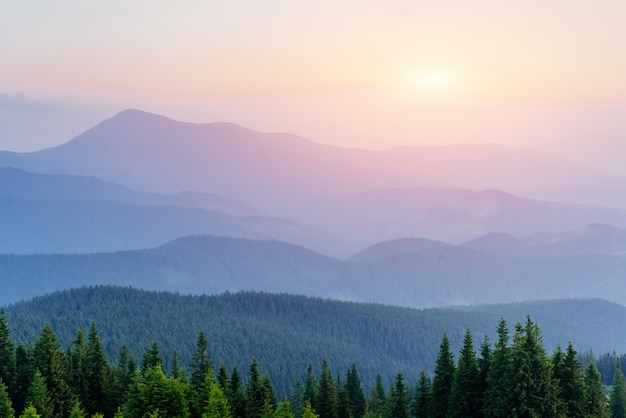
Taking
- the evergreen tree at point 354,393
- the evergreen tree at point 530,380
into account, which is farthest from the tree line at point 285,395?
the evergreen tree at point 354,393

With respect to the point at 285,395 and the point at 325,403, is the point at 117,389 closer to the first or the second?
the point at 285,395

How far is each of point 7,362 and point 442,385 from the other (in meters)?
38.0

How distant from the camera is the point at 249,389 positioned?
65.8m

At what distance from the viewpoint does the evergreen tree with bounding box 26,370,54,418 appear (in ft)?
201

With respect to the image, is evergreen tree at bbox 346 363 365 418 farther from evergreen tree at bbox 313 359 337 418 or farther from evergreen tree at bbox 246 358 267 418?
evergreen tree at bbox 246 358 267 418

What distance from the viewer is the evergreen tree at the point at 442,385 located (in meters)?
60.8

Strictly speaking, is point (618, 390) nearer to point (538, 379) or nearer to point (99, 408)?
point (538, 379)

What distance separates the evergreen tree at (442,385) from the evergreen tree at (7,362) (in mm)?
35919

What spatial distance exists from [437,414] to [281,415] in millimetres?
13788

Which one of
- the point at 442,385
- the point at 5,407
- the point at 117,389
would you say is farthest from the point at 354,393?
the point at 5,407

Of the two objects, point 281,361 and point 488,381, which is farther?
point 281,361

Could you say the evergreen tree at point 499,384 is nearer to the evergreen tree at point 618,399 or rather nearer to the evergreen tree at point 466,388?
the evergreen tree at point 466,388

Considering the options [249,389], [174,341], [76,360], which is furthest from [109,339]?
[249,389]

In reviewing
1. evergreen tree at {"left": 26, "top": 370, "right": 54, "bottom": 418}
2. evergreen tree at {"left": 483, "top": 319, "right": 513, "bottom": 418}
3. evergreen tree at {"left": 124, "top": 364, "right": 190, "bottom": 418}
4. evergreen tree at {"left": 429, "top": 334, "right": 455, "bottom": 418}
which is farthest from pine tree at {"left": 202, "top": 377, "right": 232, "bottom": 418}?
evergreen tree at {"left": 483, "top": 319, "right": 513, "bottom": 418}
